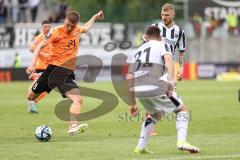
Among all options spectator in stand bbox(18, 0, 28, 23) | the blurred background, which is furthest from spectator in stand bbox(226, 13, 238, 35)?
spectator in stand bbox(18, 0, 28, 23)

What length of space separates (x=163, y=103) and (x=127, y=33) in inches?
1243

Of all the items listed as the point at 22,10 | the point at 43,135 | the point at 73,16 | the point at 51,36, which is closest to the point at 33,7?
the point at 22,10

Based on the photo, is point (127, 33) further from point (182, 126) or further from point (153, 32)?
point (182, 126)

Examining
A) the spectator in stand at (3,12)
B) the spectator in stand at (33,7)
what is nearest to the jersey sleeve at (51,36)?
the spectator in stand at (3,12)

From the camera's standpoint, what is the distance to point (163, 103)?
37.9 feet

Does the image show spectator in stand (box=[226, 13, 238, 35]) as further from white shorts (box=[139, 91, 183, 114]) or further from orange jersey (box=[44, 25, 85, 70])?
white shorts (box=[139, 91, 183, 114])

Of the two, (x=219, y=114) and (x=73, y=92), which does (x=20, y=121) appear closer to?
(x=73, y=92)

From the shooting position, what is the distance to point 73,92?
15.0 m

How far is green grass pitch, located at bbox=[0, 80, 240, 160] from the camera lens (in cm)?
1154

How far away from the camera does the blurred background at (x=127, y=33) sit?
4181 centimetres

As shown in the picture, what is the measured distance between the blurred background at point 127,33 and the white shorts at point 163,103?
2966cm

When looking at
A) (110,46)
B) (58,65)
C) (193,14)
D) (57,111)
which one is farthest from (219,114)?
(193,14)

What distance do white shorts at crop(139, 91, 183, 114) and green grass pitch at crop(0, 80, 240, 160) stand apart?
27.4 inches

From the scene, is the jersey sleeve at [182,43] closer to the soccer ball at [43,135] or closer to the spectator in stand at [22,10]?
the soccer ball at [43,135]
